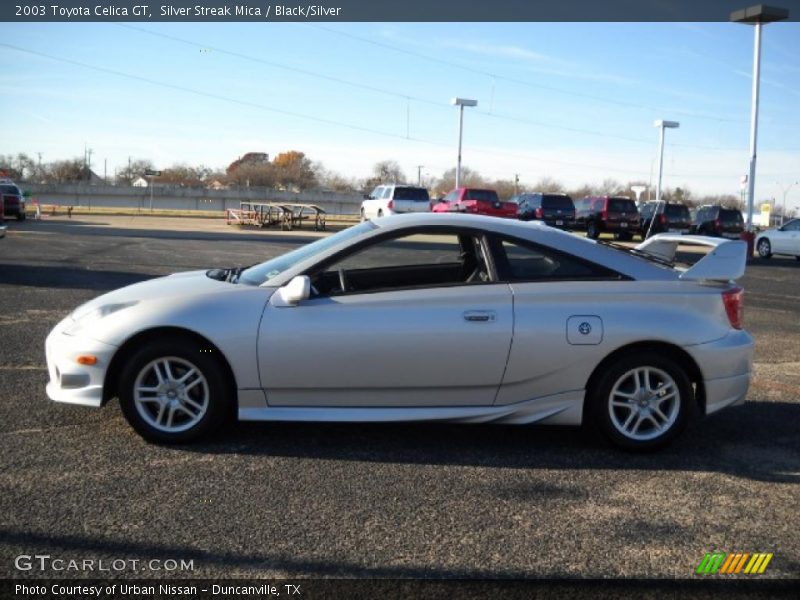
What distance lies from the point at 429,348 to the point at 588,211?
28945 mm

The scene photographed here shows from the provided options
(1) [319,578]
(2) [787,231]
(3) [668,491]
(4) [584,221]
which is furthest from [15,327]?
(4) [584,221]

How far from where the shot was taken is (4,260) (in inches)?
605

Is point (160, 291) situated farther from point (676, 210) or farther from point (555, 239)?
point (676, 210)

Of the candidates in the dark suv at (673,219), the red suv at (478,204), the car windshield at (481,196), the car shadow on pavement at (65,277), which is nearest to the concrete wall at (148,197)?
the red suv at (478,204)

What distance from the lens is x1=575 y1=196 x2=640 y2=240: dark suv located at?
3121cm

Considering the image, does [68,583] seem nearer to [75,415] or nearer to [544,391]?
[75,415]

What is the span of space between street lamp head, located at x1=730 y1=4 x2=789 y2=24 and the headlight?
29.0 metres

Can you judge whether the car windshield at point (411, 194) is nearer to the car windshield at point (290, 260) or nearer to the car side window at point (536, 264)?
the car windshield at point (290, 260)

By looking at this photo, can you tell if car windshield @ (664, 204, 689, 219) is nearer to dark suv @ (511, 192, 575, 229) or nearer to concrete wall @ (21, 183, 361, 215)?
dark suv @ (511, 192, 575, 229)

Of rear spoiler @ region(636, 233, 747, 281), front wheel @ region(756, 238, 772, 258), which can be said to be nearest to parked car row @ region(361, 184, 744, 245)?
front wheel @ region(756, 238, 772, 258)

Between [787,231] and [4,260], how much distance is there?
2202 centimetres

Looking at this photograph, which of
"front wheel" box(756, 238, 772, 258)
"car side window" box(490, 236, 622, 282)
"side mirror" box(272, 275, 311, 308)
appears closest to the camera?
"side mirror" box(272, 275, 311, 308)

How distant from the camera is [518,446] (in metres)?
5.07

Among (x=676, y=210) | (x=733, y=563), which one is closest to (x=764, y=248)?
(x=676, y=210)
